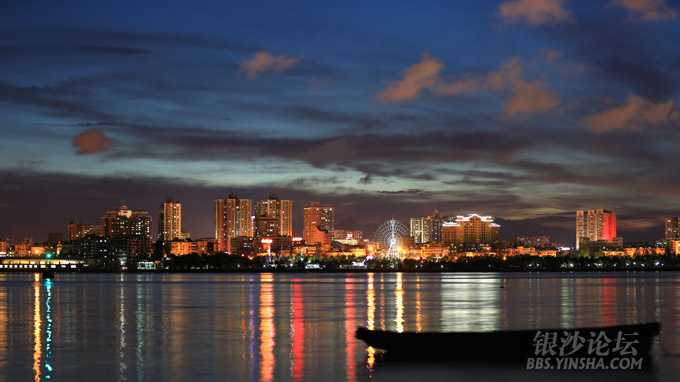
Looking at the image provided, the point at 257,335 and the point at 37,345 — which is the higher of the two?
the point at 37,345

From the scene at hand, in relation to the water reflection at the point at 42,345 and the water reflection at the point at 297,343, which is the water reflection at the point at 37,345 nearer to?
the water reflection at the point at 42,345

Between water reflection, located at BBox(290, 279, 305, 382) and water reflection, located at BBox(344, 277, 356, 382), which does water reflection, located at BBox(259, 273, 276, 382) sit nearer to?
water reflection, located at BBox(290, 279, 305, 382)

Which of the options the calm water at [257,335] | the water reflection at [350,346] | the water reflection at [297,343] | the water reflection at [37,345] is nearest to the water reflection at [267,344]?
the calm water at [257,335]

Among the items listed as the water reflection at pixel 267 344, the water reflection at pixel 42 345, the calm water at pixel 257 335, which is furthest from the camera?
the water reflection at pixel 42 345

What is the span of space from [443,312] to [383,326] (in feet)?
35.4

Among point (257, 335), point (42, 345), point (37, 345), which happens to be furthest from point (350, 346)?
point (37, 345)

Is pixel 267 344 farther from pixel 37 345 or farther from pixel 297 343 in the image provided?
pixel 37 345

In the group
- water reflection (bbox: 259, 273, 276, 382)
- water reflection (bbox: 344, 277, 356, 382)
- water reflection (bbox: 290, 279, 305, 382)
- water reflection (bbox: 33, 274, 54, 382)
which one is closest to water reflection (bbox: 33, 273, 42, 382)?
water reflection (bbox: 33, 274, 54, 382)

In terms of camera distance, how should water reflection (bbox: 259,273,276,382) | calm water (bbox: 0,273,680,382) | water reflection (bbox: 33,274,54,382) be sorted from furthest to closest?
water reflection (bbox: 33,274,54,382)
calm water (bbox: 0,273,680,382)
water reflection (bbox: 259,273,276,382)

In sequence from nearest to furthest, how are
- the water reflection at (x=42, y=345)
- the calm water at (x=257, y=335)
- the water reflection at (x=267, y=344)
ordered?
1. the water reflection at (x=267, y=344)
2. the calm water at (x=257, y=335)
3. the water reflection at (x=42, y=345)

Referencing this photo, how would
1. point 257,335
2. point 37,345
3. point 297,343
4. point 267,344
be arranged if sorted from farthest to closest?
1. point 257,335
2. point 297,343
3. point 37,345
4. point 267,344

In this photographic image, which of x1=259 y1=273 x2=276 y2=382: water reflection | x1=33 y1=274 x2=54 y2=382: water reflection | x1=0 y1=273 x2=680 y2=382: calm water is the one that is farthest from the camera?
x1=33 y1=274 x2=54 y2=382: water reflection

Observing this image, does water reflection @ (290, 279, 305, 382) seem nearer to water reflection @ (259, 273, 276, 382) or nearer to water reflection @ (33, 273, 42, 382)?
water reflection @ (259, 273, 276, 382)

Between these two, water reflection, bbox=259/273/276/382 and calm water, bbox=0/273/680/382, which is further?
calm water, bbox=0/273/680/382
